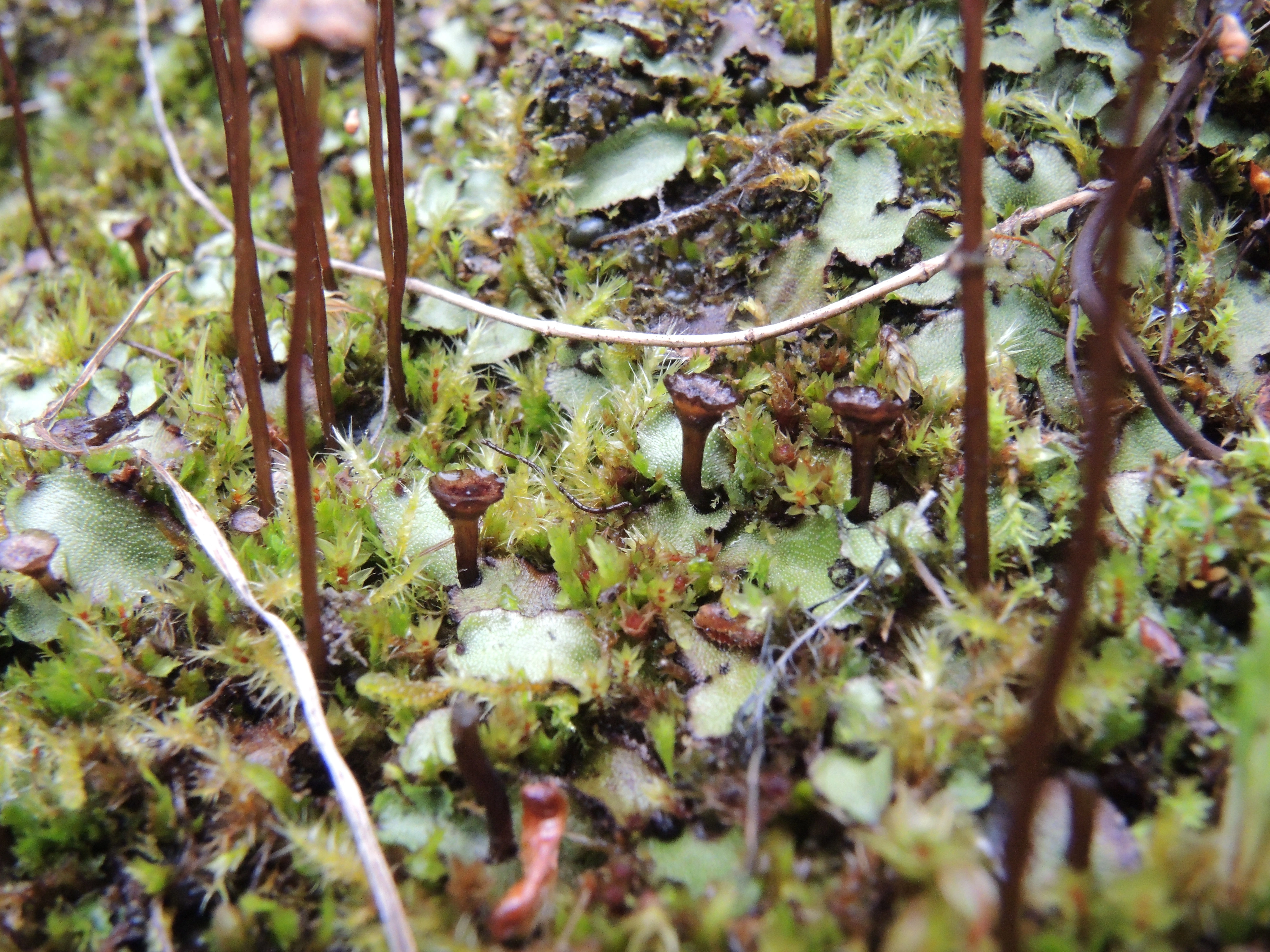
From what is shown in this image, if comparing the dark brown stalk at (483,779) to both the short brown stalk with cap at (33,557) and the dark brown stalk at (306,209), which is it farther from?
the short brown stalk with cap at (33,557)

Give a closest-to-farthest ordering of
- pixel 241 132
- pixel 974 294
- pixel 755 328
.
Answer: pixel 974 294
pixel 241 132
pixel 755 328

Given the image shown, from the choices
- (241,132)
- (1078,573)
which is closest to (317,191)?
(241,132)

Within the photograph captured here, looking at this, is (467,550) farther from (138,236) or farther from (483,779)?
(138,236)

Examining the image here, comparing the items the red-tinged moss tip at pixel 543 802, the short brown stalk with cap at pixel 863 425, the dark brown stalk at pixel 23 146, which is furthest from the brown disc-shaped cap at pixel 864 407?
the dark brown stalk at pixel 23 146

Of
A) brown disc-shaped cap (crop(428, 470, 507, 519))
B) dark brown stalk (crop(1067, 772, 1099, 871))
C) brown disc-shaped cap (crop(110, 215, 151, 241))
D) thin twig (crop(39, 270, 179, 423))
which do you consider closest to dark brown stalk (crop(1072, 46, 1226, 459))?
dark brown stalk (crop(1067, 772, 1099, 871))

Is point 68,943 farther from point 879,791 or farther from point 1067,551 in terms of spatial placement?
point 1067,551

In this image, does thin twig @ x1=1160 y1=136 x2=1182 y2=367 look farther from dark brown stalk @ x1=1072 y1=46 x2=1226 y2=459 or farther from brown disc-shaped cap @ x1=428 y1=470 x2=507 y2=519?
brown disc-shaped cap @ x1=428 y1=470 x2=507 y2=519
